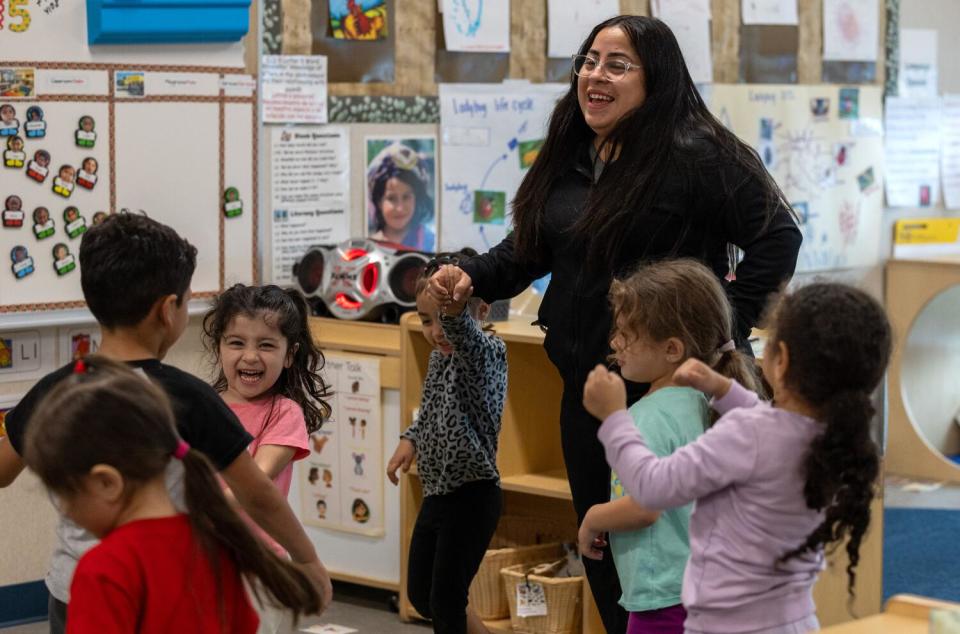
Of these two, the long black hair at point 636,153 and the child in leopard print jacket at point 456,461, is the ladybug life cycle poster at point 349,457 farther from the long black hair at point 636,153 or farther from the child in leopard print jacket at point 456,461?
the long black hair at point 636,153

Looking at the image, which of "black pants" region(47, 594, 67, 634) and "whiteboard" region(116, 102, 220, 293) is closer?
"black pants" region(47, 594, 67, 634)

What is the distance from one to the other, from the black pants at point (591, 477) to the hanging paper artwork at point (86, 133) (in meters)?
1.74

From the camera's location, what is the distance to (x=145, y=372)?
197 centimetres

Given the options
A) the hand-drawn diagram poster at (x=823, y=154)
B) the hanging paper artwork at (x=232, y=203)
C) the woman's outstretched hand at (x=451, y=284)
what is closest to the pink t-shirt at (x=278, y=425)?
the woman's outstretched hand at (x=451, y=284)

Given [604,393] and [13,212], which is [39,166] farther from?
[604,393]

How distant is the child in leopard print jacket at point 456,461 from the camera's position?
3193mm

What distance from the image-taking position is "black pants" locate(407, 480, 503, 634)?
323 cm

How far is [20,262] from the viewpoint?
12.2 ft

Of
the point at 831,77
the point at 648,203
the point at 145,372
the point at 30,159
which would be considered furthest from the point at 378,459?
the point at 831,77

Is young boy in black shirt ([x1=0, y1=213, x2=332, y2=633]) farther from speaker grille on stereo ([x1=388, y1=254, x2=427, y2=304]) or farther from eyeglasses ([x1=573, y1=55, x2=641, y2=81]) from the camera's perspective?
speaker grille on stereo ([x1=388, y1=254, x2=427, y2=304])

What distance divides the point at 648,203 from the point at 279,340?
2.34ft

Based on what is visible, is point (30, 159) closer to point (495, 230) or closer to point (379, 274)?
point (379, 274)

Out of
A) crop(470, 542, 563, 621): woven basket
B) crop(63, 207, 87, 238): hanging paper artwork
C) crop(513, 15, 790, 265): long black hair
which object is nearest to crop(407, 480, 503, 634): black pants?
crop(470, 542, 563, 621): woven basket

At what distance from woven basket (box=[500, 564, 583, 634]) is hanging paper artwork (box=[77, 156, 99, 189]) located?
148cm
